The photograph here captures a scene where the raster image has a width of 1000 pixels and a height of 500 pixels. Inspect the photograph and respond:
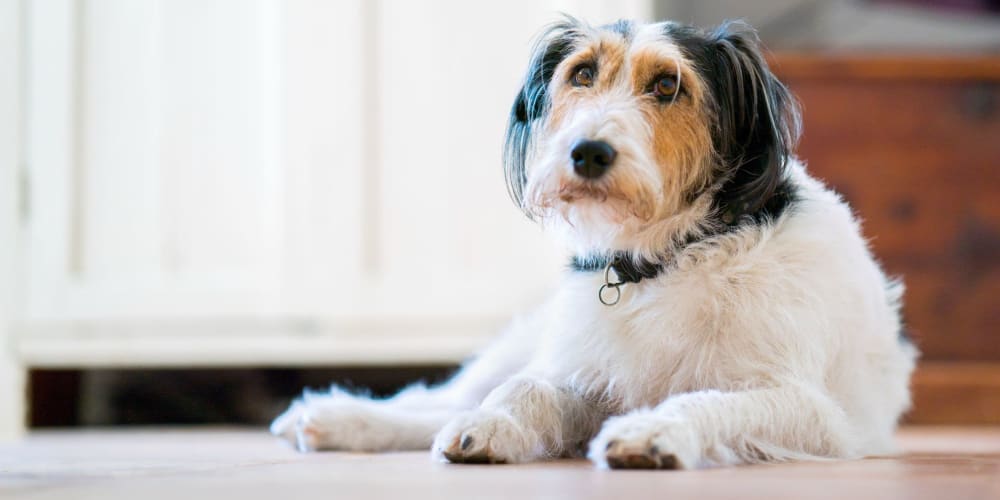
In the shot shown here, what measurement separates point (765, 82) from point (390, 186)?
188 centimetres

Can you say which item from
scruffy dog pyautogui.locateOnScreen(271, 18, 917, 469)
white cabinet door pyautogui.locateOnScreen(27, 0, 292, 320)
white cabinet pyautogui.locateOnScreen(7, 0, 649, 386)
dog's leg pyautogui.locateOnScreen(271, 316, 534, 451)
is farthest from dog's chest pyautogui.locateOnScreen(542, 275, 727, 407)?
white cabinet door pyautogui.locateOnScreen(27, 0, 292, 320)

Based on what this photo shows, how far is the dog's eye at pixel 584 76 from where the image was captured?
2.00 meters

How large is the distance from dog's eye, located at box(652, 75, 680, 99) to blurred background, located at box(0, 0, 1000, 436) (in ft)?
5.38

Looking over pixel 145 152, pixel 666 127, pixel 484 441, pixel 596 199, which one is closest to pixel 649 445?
pixel 484 441

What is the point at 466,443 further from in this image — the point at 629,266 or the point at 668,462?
the point at 629,266

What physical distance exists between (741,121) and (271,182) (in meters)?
2.06

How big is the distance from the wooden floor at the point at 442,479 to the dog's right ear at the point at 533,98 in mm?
589

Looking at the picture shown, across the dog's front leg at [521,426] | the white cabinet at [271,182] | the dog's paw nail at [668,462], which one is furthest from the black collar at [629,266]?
the white cabinet at [271,182]

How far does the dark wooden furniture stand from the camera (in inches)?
155

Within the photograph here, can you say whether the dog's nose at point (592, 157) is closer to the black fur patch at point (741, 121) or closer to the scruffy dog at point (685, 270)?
the scruffy dog at point (685, 270)

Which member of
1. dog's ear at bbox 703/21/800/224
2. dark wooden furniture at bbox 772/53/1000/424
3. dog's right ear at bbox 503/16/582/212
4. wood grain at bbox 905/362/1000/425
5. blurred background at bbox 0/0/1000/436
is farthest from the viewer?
dark wooden furniture at bbox 772/53/1000/424

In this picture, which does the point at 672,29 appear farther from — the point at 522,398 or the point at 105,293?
the point at 105,293

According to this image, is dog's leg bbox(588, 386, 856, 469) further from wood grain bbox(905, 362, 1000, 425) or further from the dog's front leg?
wood grain bbox(905, 362, 1000, 425)

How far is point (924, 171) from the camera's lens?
3.97 m
